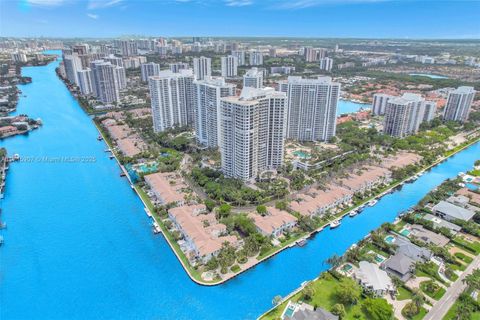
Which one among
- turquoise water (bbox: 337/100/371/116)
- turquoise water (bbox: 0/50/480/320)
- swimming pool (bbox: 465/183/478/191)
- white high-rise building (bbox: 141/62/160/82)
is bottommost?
turquoise water (bbox: 0/50/480/320)

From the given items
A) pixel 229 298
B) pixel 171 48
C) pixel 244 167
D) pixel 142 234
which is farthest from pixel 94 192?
pixel 171 48

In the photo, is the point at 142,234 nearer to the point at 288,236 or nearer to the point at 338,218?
the point at 288,236

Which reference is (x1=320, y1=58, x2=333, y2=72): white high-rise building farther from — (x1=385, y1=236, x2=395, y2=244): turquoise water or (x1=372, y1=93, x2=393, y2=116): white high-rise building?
(x1=385, y1=236, x2=395, y2=244): turquoise water

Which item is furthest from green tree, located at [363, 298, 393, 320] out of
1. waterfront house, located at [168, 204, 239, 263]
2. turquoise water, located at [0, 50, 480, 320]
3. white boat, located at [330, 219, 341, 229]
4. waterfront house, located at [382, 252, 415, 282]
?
waterfront house, located at [168, 204, 239, 263]

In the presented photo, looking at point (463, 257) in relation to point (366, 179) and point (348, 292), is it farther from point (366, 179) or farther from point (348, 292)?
point (366, 179)

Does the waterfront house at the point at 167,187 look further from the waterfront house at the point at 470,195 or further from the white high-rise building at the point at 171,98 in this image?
the waterfront house at the point at 470,195

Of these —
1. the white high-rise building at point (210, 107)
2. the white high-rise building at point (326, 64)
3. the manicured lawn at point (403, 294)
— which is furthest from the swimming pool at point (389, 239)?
the white high-rise building at point (326, 64)
